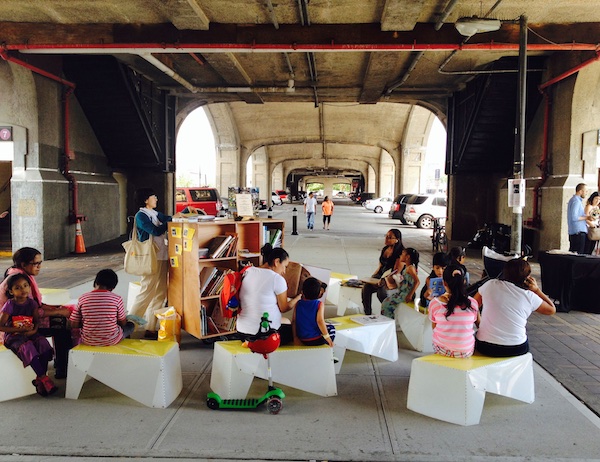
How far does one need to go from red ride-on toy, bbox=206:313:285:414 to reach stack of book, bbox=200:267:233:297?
174 centimetres

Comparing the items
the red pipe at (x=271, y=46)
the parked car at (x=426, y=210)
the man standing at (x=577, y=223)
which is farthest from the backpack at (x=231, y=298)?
the parked car at (x=426, y=210)

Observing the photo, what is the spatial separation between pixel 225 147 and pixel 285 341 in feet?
93.6

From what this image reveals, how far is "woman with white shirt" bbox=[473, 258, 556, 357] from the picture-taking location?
409cm

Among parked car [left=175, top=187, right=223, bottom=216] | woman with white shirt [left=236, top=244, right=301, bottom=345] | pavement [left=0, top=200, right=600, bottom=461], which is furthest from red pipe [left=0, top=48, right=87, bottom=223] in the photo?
woman with white shirt [left=236, top=244, right=301, bottom=345]

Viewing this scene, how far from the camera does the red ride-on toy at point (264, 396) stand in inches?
152

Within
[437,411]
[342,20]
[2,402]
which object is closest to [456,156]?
[342,20]

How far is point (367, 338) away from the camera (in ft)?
16.3

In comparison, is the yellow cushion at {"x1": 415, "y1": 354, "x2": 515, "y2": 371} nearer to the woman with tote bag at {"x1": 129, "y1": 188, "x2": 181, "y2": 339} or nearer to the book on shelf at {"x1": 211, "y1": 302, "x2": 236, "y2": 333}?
the book on shelf at {"x1": 211, "y1": 302, "x2": 236, "y2": 333}

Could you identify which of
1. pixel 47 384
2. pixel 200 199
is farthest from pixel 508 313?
pixel 200 199

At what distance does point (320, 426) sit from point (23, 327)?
8.39ft

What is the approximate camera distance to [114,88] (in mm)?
13336

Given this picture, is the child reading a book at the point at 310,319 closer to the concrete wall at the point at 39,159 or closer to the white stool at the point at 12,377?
the white stool at the point at 12,377

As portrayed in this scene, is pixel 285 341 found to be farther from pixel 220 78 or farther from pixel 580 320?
pixel 220 78

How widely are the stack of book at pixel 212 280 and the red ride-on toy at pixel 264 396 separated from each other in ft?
5.71
